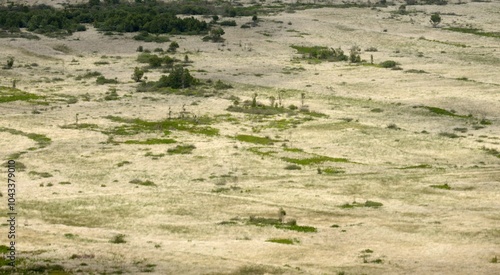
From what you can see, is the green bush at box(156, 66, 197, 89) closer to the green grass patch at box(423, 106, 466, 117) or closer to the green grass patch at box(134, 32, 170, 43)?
Answer: the green grass patch at box(423, 106, 466, 117)

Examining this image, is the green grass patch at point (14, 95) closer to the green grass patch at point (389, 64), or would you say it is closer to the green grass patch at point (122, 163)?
the green grass patch at point (122, 163)

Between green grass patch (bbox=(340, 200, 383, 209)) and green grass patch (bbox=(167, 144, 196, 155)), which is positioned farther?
green grass patch (bbox=(167, 144, 196, 155))

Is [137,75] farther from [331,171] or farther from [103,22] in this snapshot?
[103,22]

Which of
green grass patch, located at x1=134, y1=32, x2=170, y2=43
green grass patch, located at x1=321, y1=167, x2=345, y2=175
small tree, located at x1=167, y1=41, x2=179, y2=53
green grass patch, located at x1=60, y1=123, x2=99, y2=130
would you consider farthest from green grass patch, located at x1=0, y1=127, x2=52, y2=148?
green grass patch, located at x1=134, y1=32, x2=170, y2=43

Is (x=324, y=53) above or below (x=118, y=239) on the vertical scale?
above

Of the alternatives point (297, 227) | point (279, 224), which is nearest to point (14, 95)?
point (279, 224)

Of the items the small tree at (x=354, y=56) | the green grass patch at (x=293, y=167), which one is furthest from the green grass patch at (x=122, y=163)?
the small tree at (x=354, y=56)
